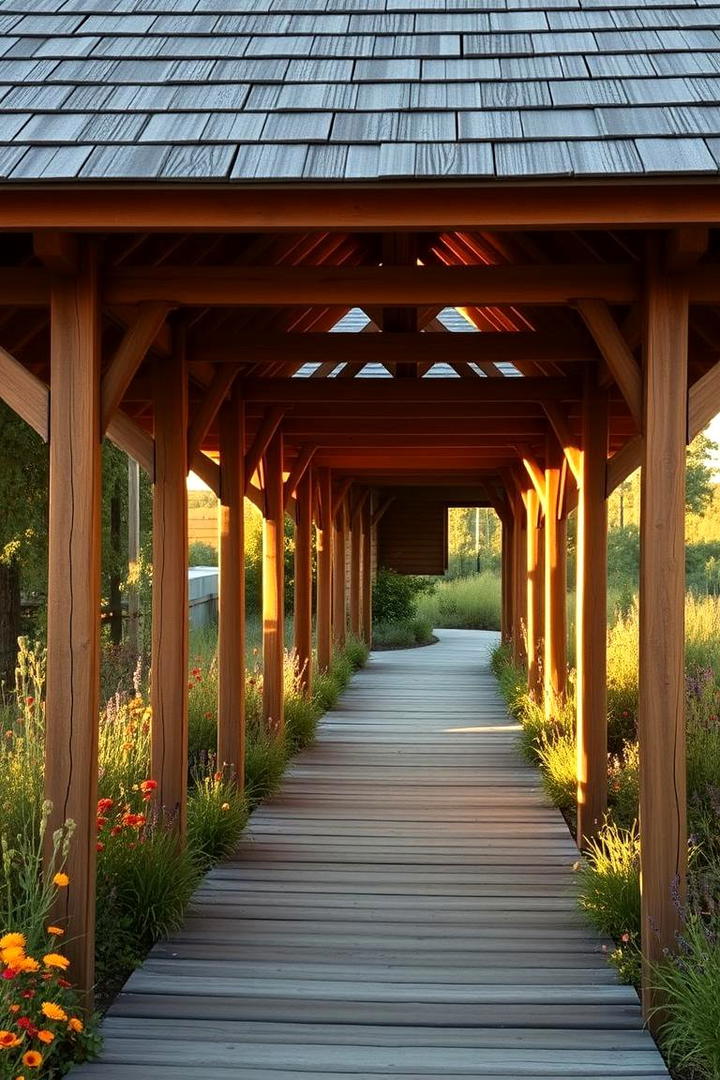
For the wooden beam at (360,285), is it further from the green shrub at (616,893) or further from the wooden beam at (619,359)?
the green shrub at (616,893)

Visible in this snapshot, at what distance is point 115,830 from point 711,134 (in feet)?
12.0

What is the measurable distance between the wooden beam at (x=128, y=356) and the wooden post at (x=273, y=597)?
202 inches

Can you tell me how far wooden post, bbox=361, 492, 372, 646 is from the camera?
20.7 meters

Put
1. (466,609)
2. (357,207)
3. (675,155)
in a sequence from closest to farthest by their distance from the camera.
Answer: (675,155) → (357,207) → (466,609)

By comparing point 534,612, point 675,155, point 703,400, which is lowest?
point 534,612

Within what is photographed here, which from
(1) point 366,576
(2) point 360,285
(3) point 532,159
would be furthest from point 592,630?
(1) point 366,576

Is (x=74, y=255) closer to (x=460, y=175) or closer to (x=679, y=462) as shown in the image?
(x=460, y=175)

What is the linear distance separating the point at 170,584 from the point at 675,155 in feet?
10.9

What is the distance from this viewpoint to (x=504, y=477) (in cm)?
1528

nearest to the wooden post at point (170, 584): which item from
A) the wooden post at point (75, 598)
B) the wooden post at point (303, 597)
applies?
the wooden post at point (75, 598)

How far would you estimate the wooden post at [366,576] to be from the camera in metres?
20.7

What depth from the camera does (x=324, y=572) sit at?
14320mm

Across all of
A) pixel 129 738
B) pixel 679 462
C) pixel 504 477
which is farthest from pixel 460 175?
pixel 504 477

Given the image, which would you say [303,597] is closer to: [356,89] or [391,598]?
[356,89]
